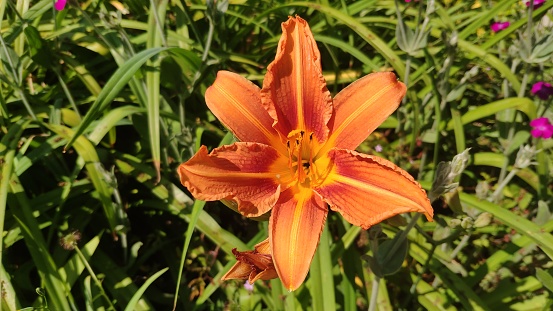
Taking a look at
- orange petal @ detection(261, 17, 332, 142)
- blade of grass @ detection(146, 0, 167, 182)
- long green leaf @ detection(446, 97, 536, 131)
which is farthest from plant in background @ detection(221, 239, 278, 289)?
long green leaf @ detection(446, 97, 536, 131)

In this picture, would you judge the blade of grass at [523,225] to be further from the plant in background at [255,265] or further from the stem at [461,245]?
the plant in background at [255,265]

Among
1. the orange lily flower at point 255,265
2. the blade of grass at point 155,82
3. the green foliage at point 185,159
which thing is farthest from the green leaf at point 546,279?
the blade of grass at point 155,82

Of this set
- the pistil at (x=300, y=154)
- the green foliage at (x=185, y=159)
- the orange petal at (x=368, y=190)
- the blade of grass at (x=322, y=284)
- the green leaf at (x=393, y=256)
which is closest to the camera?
the orange petal at (x=368, y=190)

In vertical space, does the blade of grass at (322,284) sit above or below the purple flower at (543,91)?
below

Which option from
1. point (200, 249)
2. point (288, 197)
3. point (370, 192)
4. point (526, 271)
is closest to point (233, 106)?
point (288, 197)

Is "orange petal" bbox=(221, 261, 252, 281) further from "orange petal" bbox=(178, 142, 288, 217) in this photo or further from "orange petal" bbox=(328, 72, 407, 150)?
"orange petal" bbox=(328, 72, 407, 150)

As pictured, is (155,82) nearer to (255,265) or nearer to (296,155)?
(296,155)
